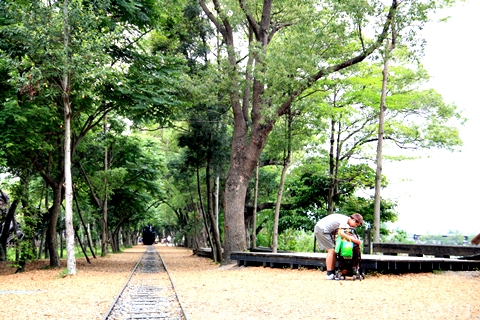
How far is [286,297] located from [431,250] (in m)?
6.67

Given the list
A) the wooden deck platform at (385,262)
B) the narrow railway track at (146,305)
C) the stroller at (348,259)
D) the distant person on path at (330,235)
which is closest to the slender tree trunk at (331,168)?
the wooden deck platform at (385,262)

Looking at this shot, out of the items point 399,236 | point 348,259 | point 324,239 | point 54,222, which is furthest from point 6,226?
point 399,236

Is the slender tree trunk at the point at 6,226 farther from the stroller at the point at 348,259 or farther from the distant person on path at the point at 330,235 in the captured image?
the stroller at the point at 348,259

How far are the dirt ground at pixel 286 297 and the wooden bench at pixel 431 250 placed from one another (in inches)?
55.5

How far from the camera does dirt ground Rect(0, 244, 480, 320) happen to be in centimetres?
784

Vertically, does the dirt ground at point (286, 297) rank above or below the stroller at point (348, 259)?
below

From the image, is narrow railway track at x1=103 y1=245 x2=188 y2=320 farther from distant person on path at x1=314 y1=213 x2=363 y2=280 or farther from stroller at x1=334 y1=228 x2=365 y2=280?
stroller at x1=334 y1=228 x2=365 y2=280

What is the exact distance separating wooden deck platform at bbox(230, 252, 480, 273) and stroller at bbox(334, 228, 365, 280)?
0.60m

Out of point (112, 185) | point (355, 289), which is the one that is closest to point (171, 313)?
point (355, 289)

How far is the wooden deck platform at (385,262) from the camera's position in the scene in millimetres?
12515

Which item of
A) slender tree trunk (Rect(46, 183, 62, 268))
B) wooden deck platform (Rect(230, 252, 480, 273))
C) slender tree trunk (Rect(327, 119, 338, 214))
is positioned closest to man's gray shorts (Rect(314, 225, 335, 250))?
wooden deck platform (Rect(230, 252, 480, 273))

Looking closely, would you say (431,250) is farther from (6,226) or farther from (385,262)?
(6,226)

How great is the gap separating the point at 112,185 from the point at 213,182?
225 inches

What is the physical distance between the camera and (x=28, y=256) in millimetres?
18281
